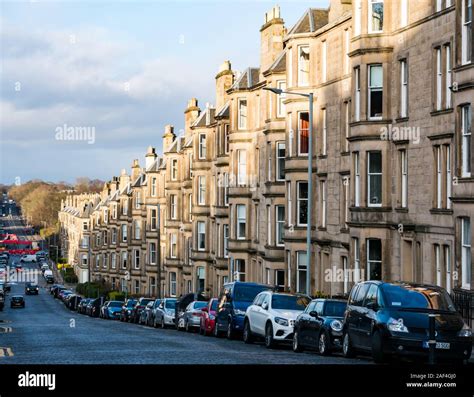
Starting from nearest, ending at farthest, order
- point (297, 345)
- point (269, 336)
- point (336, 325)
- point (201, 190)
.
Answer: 1. point (336, 325)
2. point (297, 345)
3. point (269, 336)
4. point (201, 190)

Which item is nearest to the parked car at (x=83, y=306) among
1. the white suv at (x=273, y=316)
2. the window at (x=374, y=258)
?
the window at (x=374, y=258)

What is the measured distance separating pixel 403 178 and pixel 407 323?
17181mm

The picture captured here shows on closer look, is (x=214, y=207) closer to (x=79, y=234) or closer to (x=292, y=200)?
(x=292, y=200)

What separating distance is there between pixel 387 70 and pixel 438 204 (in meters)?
6.04

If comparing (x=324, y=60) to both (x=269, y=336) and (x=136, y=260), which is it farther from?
(x=136, y=260)

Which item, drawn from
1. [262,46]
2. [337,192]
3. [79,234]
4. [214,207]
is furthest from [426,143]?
[79,234]

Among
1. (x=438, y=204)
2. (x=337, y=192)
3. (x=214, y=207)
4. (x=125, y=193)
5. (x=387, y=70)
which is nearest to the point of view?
(x=438, y=204)

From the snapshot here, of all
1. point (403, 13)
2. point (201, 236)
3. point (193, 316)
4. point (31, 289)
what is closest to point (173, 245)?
point (201, 236)

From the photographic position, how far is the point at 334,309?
27672 millimetres

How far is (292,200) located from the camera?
164ft

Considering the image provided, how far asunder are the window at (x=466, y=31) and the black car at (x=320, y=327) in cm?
863

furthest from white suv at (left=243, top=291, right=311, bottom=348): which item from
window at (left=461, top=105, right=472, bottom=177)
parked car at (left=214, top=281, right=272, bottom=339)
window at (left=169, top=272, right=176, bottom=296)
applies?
window at (left=169, top=272, right=176, bottom=296)

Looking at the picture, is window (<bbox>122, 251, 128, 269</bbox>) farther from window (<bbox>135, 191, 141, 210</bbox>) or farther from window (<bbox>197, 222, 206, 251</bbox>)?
window (<bbox>197, 222, 206, 251</bbox>)

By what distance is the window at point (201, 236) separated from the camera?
245 ft
